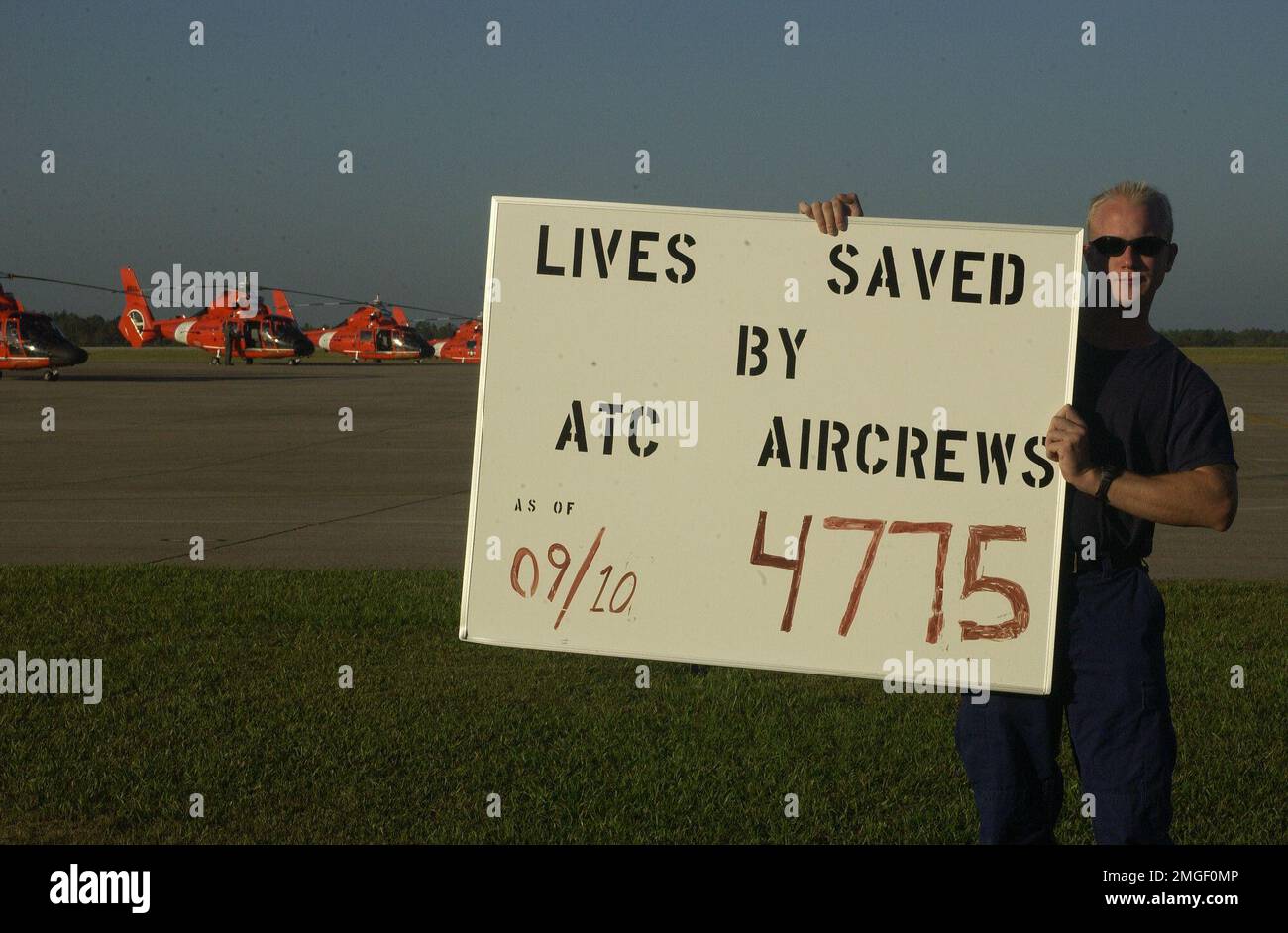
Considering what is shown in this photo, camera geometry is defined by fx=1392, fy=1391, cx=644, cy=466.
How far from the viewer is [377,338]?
261ft

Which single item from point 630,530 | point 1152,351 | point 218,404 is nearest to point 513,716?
point 630,530

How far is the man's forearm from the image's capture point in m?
3.46

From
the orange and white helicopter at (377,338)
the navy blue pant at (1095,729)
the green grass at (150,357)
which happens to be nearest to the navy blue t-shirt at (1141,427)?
the navy blue pant at (1095,729)

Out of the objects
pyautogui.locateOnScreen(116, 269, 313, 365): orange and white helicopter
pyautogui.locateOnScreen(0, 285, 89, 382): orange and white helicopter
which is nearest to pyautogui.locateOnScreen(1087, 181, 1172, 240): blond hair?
pyautogui.locateOnScreen(0, 285, 89, 382): orange and white helicopter

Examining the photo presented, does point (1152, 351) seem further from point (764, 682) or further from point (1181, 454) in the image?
point (764, 682)

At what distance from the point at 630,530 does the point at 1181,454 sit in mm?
1435

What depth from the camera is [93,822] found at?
5559 mm

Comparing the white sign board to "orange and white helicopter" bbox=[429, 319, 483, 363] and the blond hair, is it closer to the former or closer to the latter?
the blond hair

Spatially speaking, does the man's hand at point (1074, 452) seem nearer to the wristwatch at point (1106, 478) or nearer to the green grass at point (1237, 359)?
the wristwatch at point (1106, 478)

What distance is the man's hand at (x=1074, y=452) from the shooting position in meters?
3.46

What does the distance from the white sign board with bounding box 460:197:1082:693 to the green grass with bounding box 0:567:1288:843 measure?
2.11 m

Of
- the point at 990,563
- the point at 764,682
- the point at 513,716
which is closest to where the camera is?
the point at 990,563

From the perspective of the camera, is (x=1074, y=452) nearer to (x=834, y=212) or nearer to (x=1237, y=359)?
(x=834, y=212)

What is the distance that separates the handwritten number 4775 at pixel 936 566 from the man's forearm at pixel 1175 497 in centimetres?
27
